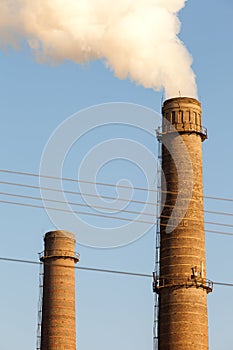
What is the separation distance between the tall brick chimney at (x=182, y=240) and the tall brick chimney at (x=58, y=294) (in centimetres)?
1360

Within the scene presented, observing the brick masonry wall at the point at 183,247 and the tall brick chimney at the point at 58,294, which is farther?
the tall brick chimney at the point at 58,294

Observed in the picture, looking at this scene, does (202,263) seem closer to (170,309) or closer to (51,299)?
(170,309)

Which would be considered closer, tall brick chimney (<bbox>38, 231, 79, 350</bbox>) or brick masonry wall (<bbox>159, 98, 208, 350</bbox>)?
brick masonry wall (<bbox>159, 98, 208, 350</bbox>)

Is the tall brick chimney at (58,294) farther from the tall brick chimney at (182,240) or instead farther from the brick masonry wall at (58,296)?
the tall brick chimney at (182,240)

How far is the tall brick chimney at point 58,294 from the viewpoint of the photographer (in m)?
48.5

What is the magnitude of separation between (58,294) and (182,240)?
51.3 feet

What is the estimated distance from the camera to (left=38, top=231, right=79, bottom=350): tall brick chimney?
1909 inches

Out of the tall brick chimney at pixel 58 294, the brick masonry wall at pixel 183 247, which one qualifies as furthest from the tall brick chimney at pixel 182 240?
the tall brick chimney at pixel 58 294

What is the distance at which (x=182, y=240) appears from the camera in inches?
1400

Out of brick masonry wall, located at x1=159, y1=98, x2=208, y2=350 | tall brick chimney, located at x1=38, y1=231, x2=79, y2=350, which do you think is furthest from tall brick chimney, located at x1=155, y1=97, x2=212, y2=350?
tall brick chimney, located at x1=38, y1=231, x2=79, y2=350

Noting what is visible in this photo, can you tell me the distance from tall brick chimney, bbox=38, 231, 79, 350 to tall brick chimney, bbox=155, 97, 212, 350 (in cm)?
1360

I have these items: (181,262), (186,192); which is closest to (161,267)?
(181,262)

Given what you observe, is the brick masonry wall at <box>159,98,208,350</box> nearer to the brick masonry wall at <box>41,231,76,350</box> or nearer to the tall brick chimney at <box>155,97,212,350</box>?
the tall brick chimney at <box>155,97,212,350</box>


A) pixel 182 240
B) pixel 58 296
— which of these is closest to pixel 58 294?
pixel 58 296
